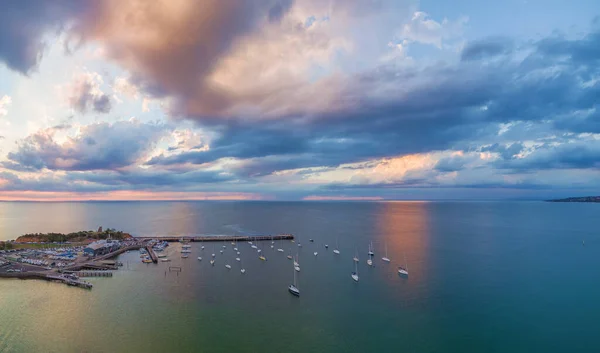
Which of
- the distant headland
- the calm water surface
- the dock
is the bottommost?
the calm water surface

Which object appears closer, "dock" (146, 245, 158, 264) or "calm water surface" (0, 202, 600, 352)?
"calm water surface" (0, 202, 600, 352)

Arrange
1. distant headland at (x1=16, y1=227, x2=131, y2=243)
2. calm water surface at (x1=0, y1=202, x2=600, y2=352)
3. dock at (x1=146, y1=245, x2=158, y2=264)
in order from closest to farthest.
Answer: calm water surface at (x1=0, y1=202, x2=600, y2=352) → dock at (x1=146, y1=245, x2=158, y2=264) → distant headland at (x1=16, y1=227, x2=131, y2=243)

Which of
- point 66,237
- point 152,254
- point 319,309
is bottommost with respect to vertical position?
point 319,309

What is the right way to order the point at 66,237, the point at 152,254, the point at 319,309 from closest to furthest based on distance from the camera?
the point at 319,309, the point at 152,254, the point at 66,237

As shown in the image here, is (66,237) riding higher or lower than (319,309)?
higher

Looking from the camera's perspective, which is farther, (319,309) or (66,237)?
(66,237)

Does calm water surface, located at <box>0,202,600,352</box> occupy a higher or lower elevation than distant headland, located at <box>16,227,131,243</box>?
lower

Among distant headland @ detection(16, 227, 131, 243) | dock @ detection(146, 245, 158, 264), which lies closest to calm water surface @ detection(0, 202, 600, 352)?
dock @ detection(146, 245, 158, 264)

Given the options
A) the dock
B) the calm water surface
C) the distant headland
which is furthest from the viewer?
the distant headland

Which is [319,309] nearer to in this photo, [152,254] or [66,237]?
[152,254]

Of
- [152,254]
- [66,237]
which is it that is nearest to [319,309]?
[152,254]

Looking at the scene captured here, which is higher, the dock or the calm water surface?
the dock

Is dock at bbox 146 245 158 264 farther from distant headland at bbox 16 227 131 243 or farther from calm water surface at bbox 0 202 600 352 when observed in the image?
distant headland at bbox 16 227 131 243

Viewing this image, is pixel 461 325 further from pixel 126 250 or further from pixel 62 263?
pixel 126 250
